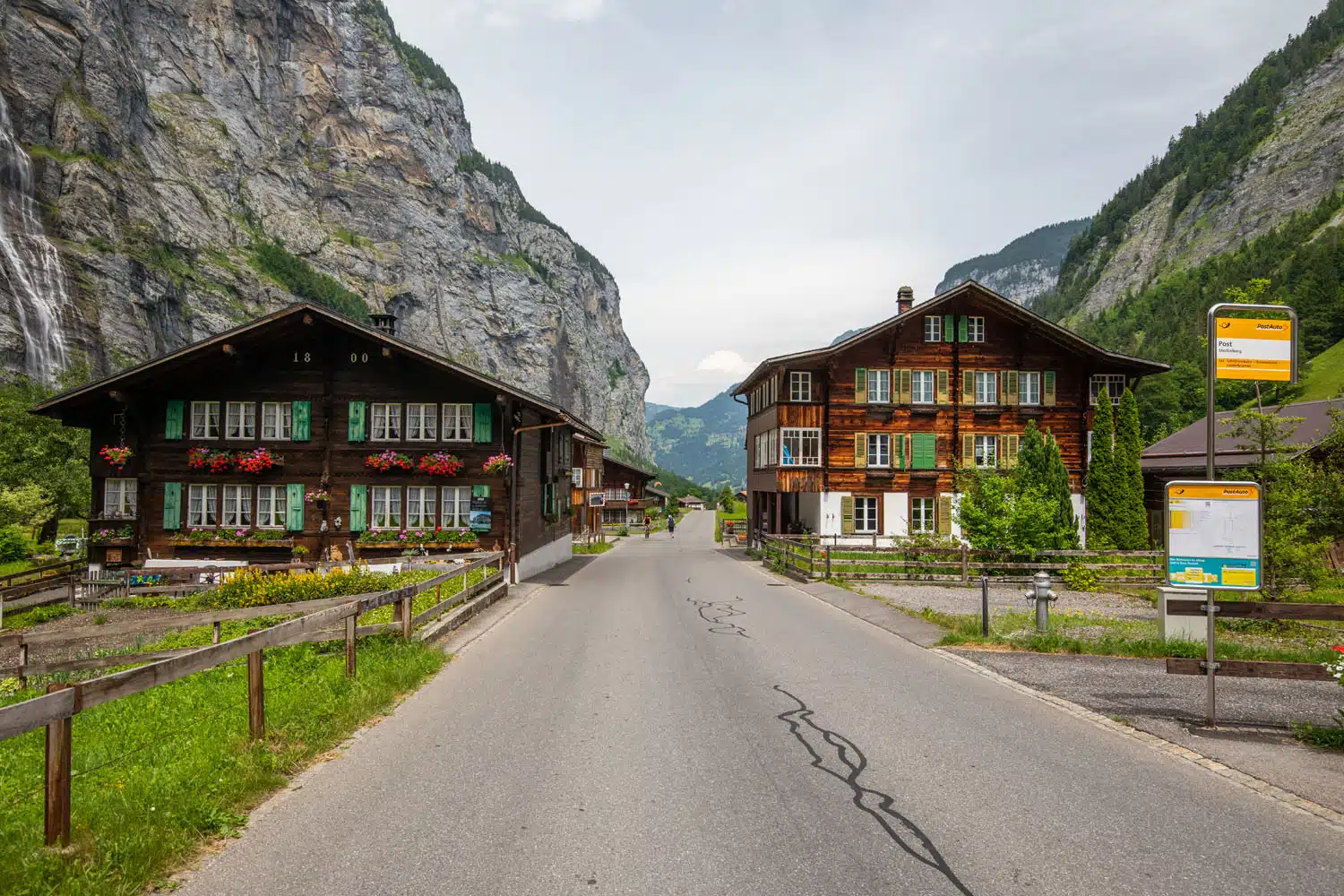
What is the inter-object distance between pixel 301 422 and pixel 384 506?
154 inches

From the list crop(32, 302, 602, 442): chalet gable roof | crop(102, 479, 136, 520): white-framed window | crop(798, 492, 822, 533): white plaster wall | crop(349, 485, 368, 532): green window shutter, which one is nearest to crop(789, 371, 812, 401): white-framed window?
crop(798, 492, 822, 533): white plaster wall

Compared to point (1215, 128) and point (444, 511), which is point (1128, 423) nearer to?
point (444, 511)

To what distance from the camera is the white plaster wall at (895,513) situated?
3381 centimetres

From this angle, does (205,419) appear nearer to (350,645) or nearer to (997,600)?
(350,645)

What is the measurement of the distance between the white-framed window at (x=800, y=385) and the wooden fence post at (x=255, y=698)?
29.5 m

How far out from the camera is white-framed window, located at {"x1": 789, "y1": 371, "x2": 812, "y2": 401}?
3459 cm

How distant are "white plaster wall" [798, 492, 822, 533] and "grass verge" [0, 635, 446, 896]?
84.9 feet

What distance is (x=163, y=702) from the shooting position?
9242mm

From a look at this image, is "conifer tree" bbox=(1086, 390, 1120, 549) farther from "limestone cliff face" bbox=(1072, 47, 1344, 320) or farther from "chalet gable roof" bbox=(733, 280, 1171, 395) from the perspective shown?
"limestone cliff face" bbox=(1072, 47, 1344, 320)

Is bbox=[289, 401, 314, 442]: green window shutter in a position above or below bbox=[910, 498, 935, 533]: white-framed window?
above

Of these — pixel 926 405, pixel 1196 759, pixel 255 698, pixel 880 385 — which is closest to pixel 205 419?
pixel 255 698

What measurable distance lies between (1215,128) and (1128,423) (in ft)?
618

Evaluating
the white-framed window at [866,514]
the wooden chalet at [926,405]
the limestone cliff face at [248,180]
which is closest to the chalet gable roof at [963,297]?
the wooden chalet at [926,405]

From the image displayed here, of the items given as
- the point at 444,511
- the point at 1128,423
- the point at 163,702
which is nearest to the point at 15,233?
the point at 444,511
